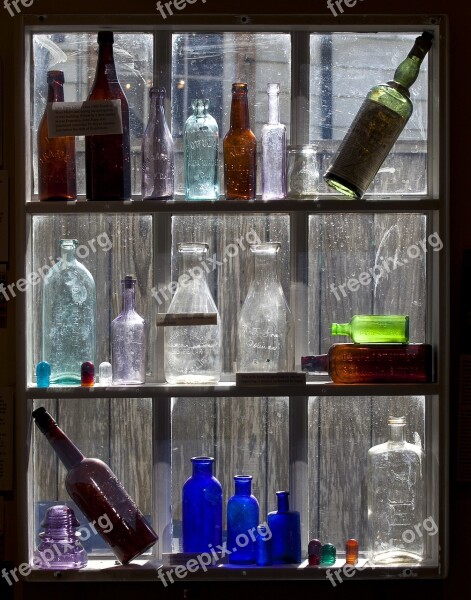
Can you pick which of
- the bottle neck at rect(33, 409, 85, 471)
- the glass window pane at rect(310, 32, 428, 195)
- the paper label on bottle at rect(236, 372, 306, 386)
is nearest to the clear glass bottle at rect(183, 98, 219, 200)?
the glass window pane at rect(310, 32, 428, 195)

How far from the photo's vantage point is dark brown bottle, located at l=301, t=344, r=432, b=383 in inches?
68.4

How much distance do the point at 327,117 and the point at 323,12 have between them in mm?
211

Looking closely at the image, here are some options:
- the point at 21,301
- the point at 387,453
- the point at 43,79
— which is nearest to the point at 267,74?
the point at 43,79

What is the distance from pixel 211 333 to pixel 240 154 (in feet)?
1.19

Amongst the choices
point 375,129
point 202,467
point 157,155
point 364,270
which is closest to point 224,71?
point 157,155

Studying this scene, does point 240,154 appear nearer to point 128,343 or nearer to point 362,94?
point 362,94

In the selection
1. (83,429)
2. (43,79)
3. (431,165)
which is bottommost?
(83,429)

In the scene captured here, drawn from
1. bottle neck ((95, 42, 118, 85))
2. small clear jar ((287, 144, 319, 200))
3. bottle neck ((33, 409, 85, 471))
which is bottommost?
bottle neck ((33, 409, 85, 471))

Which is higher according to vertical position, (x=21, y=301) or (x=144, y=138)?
(x=144, y=138)

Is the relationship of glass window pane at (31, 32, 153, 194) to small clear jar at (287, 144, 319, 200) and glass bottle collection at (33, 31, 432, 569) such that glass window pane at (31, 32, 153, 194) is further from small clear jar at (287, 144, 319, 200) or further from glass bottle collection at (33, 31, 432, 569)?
small clear jar at (287, 144, 319, 200)

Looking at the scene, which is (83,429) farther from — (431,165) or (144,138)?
(431,165)

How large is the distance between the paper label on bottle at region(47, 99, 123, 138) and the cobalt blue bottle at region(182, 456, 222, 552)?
26.5 inches

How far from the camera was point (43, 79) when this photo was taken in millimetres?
1829

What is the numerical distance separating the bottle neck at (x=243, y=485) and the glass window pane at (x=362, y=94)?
2.02ft
